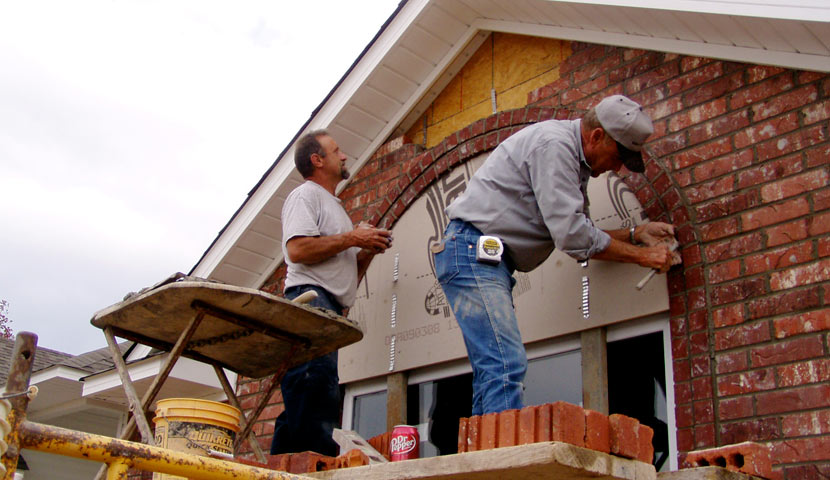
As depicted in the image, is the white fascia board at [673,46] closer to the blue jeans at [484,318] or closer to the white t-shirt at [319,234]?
the blue jeans at [484,318]

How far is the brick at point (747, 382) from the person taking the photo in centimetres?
372

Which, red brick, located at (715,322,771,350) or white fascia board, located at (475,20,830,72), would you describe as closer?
red brick, located at (715,322,771,350)

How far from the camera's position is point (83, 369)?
816 cm

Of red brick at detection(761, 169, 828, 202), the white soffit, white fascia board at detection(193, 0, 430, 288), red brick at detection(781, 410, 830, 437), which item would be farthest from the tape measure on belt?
white fascia board at detection(193, 0, 430, 288)

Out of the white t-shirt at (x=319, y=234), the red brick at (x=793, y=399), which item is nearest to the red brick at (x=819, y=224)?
the red brick at (x=793, y=399)

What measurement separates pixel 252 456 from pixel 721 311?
351 cm

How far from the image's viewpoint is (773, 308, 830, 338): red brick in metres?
3.64

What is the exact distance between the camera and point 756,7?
12.6 ft

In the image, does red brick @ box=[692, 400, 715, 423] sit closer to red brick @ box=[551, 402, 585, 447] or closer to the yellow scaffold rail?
red brick @ box=[551, 402, 585, 447]

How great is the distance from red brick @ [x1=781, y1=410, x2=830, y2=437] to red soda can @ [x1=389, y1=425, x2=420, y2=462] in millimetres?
1598

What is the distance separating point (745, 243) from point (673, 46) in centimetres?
118

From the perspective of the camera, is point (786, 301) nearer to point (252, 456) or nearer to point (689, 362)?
point (689, 362)

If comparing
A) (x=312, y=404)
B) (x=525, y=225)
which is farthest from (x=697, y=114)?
(x=312, y=404)

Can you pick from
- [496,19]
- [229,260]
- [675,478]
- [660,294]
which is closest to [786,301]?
[660,294]
